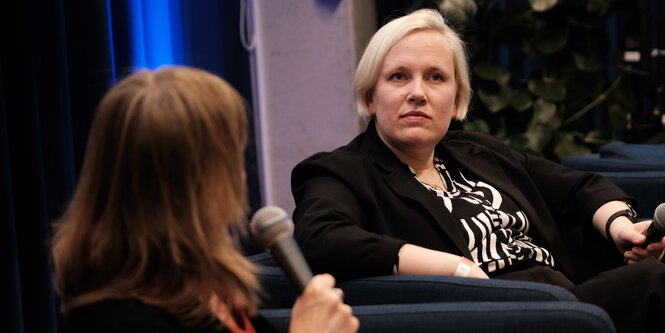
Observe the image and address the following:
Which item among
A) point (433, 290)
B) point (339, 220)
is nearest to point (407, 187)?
point (339, 220)

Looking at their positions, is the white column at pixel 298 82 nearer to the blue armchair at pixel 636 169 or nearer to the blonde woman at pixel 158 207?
the blue armchair at pixel 636 169

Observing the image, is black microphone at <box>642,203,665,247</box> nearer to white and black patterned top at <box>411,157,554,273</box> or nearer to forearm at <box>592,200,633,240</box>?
forearm at <box>592,200,633,240</box>

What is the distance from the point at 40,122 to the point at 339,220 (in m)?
1.07

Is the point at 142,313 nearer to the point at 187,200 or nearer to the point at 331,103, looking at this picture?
the point at 187,200

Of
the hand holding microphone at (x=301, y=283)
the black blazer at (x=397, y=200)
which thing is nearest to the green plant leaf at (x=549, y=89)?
the black blazer at (x=397, y=200)

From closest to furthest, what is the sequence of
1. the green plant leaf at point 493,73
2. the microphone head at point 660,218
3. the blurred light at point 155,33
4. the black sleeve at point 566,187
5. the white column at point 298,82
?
→ the microphone head at point 660,218 → the black sleeve at point 566,187 → the blurred light at point 155,33 → the white column at point 298,82 → the green plant leaf at point 493,73

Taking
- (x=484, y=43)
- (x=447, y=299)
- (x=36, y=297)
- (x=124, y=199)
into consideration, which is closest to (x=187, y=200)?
(x=124, y=199)

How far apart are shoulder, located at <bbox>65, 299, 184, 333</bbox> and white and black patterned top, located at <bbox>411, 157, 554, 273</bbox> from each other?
1.10m

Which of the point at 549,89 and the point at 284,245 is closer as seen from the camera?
the point at 284,245

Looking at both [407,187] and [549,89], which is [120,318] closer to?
[407,187]

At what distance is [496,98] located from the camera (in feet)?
14.1

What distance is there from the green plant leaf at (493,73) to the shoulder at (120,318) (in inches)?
134

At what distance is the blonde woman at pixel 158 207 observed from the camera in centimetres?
103

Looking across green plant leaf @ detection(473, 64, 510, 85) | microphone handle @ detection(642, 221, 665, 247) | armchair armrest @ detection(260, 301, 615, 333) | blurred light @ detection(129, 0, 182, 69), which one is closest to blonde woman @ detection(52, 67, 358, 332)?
armchair armrest @ detection(260, 301, 615, 333)
